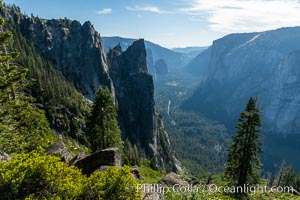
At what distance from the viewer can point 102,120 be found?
54.6m

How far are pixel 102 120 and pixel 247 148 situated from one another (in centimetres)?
2699

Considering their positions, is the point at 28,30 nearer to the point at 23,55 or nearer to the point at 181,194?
the point at 23,55

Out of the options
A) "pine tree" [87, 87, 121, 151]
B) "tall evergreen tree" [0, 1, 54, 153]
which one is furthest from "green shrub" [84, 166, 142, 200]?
"pine tree" [87, 87, 121, 151]

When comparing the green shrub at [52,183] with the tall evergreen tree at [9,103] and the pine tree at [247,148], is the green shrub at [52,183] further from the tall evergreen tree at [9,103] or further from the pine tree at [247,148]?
the pine tree at [247,148]

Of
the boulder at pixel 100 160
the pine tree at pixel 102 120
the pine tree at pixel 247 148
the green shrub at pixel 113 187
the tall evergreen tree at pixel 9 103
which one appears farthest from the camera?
the pine tree at pixel 102 120

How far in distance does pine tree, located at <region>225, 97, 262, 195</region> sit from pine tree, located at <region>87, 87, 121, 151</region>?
79.5 ft

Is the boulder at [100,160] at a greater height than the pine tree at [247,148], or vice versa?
the boulder at [100,160]

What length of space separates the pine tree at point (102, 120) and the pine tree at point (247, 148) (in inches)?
954

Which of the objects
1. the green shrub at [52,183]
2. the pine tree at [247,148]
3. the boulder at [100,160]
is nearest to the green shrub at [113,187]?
the green shrub at [52,183]

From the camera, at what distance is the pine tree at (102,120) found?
5362 centimetres

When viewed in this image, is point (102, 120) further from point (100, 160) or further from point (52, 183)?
point (52, 183)

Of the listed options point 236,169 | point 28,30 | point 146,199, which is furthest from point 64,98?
point 146,199

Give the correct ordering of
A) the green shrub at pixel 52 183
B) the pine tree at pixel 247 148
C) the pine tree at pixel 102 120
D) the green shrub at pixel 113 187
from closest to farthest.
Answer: the green shrub at pixel 52 183 → the green shrub at pixel 113 187 → the pine tree at pixel 247 148 → the pine tree at pixel 102 120

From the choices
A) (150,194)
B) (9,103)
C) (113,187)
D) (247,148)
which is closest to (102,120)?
(9,103)
